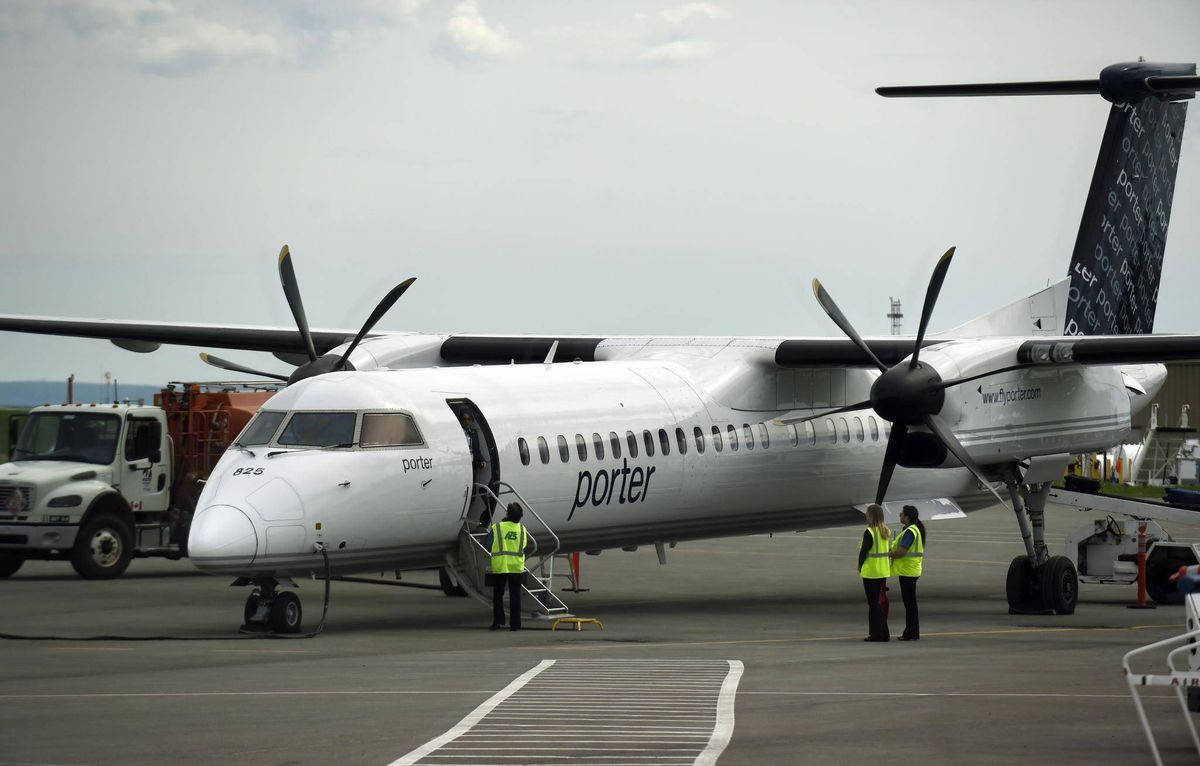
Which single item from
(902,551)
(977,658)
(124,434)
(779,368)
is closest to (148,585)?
(124,434)

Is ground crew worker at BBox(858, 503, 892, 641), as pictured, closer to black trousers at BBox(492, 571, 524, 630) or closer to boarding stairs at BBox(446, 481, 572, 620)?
boarding stairs at BBox(446, 481, 572, 620)

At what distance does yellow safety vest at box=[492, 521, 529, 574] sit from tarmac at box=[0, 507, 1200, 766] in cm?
73

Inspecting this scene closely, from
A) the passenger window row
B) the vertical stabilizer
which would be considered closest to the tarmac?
the passenger window row

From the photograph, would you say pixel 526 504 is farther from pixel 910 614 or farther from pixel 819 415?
pixel 819 415

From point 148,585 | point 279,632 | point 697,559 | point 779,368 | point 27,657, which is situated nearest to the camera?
point 27,657

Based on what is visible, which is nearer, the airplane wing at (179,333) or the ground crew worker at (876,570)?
the ground crew worker at (876,570)

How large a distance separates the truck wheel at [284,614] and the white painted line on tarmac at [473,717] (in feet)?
11.6

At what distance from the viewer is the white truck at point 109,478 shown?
22.5m

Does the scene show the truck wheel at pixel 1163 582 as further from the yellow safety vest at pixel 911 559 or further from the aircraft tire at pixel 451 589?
the aircraft tire at pixel 451 589

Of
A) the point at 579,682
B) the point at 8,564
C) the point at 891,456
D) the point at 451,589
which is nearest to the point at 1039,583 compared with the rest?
the point at 891,456

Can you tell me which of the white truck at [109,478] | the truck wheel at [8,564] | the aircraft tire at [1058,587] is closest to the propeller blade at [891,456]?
the aircraft tire at [1058,587]

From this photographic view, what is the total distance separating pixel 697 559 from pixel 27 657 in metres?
17.0

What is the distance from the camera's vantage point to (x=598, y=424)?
18.8m

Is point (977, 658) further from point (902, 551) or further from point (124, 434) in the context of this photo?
point (124, 434)
